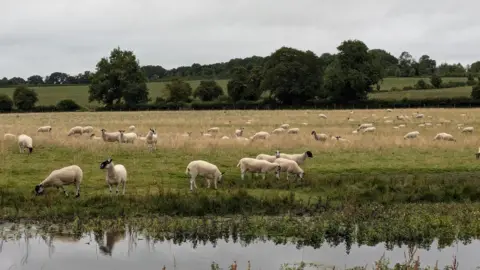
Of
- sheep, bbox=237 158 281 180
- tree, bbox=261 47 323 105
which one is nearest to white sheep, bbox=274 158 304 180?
sheep, bbox=237 158 281 180

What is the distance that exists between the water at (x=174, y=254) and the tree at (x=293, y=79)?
79.9 metres

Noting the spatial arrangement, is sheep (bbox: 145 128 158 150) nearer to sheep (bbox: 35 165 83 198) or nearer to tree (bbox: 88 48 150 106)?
sheep (bbox: 35 165 83 198)

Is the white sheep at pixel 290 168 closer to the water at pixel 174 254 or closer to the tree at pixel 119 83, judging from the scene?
the water at pixel 174 254

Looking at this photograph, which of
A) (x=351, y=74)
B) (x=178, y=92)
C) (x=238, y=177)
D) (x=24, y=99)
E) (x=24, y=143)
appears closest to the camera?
(x=238, y=177)

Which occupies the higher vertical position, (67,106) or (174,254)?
(67,106)

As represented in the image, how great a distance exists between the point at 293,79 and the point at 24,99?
5528cm

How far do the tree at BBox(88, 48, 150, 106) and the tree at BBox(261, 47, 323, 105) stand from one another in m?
24.6

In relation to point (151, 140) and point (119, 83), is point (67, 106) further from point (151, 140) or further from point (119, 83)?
point (151, 140)

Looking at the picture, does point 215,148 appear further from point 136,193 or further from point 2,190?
point 2,190

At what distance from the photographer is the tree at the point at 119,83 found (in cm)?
10274

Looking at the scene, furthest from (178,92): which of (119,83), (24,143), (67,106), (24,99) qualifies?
(24,143)

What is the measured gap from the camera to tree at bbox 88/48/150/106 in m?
103

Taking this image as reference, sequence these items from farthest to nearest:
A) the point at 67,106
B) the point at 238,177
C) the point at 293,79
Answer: the point at 67,106 → the point at 293,79 → the point at 238,177

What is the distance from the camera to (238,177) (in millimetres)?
20844
